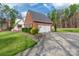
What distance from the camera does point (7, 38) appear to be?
1.77 metres

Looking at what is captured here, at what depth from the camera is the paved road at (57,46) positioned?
171cm

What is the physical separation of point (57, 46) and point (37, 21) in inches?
11.3

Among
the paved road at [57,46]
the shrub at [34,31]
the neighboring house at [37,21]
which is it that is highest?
the neighboring house at [37,21]

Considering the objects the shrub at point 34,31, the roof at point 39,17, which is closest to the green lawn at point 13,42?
the shrub at point 34,31

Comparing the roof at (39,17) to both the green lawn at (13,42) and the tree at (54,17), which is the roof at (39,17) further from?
the green lawn at (13,42)

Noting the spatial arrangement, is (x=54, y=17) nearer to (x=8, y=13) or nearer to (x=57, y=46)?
(x=57, y=46)

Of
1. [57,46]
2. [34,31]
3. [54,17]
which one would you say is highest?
[54,17]

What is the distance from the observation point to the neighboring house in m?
1.78

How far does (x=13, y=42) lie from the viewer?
1.76 metres

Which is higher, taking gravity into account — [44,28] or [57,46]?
[44,28]

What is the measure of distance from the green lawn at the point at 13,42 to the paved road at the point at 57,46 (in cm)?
6

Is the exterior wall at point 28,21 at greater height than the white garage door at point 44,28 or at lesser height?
greater

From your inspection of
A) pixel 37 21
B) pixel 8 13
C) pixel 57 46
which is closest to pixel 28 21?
pixel 37 21

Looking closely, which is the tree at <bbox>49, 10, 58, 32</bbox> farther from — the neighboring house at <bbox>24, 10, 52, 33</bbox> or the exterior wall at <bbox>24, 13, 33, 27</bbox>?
the exterior wall at <bbox>24, 13, 33, 27</bbox>
